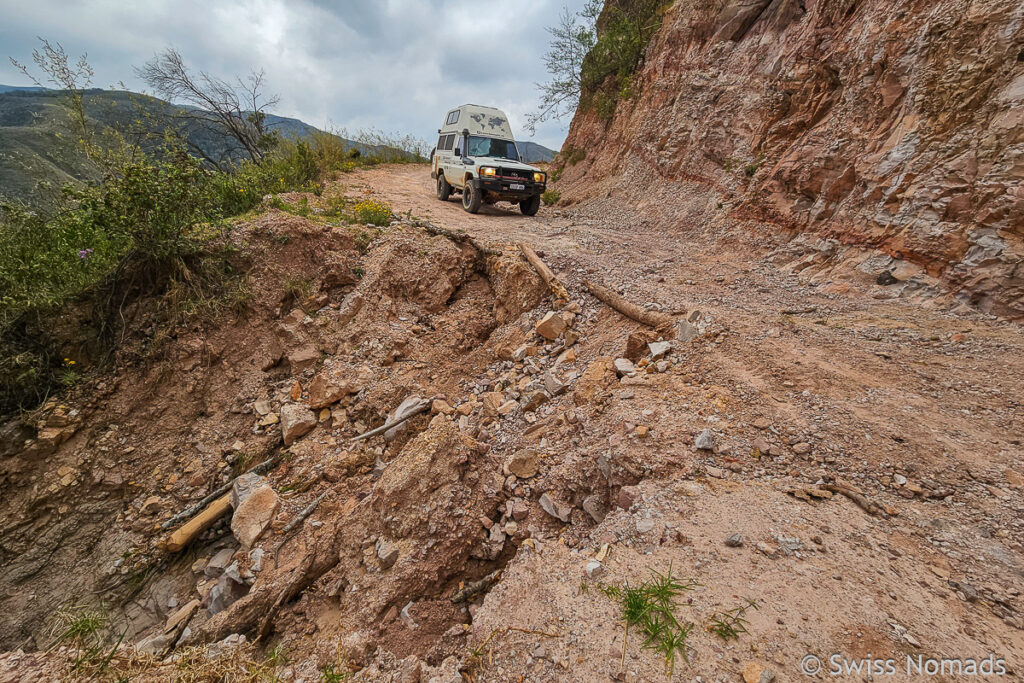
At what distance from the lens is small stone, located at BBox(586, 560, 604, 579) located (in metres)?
2.25

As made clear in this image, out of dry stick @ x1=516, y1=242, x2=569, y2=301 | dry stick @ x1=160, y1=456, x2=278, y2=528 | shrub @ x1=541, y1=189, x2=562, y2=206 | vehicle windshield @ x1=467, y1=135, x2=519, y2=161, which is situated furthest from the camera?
shrub @ x1=541, y1=189, x2=562, y2=206

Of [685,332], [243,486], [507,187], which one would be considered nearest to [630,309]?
[685,332]

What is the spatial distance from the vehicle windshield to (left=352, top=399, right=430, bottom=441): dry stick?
7.50 meters

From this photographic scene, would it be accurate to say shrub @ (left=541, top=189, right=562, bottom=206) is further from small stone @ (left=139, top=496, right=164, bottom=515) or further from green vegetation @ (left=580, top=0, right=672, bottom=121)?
small stone @ (left=139, top=496, right=164, bottom=515)

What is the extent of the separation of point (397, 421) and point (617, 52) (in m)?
14.1

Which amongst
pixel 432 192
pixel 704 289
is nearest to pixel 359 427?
pixel 704 289

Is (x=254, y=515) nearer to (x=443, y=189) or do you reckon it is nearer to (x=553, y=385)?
(x=553, y=385)

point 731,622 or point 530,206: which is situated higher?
point 530,206

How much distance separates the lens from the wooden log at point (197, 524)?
13.1 feet

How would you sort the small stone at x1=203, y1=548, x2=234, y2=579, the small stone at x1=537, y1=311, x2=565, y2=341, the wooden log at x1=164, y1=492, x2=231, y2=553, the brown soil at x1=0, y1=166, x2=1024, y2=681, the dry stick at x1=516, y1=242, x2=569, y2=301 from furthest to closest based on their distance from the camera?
1. the dry stick at x1=516, y1=242, x2=569, y2=301
2. the small stone at x1=537, y1=311, x2=565, y2=341
3. the wooden log at x1=164, y1=492, x2=231, y2=553
4. the small stone at x1=203, y1=548, x2=234, y2=579
5. the brown soil at x1=0, y1=166, x2=1024, y2=681

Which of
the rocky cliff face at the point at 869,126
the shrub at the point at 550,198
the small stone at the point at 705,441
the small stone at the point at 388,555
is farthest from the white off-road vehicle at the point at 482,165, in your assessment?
the small stone at the point at 388,555

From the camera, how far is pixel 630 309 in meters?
4.57

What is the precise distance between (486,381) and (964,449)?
13.2ft

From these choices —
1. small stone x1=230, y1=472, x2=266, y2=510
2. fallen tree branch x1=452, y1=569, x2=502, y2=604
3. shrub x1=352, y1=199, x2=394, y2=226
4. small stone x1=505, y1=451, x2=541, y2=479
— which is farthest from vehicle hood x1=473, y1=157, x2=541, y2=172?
fallen tree branch x1=452, y1=569, x2=502, y2=604
